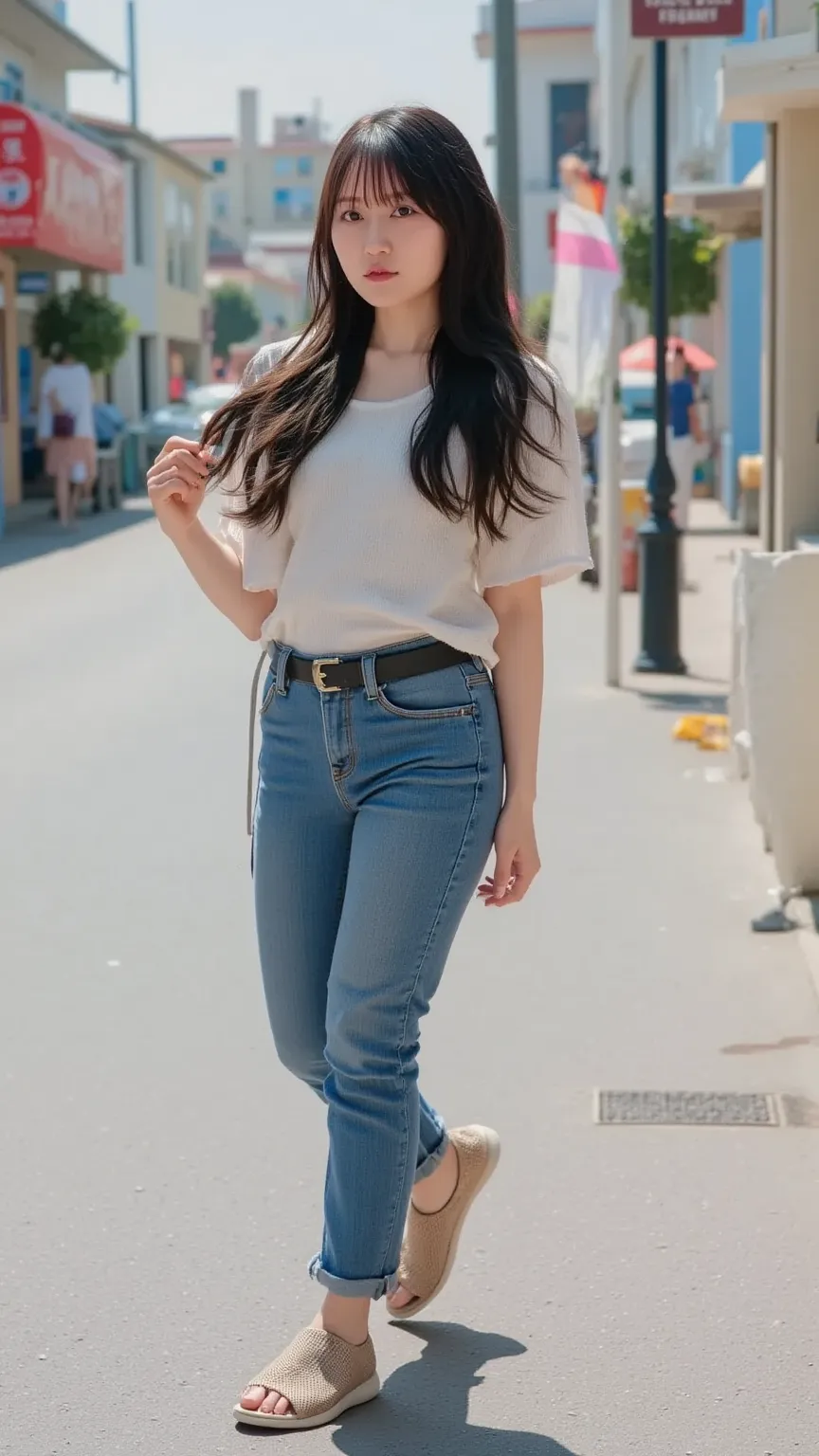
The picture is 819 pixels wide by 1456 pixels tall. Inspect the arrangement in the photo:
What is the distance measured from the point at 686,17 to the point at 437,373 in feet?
28.1

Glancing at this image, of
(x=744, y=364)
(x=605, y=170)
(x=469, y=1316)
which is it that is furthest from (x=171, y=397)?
(x=469, y=1316)

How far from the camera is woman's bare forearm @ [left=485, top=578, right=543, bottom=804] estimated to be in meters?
3.42

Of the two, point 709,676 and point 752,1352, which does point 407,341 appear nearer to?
point 752,1352

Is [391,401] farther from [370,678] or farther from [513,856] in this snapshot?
[513,856]

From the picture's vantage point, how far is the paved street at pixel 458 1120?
3.51 meters

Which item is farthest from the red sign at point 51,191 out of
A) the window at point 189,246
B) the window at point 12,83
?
the window at point 189,246

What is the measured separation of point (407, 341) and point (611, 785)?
5760 mm

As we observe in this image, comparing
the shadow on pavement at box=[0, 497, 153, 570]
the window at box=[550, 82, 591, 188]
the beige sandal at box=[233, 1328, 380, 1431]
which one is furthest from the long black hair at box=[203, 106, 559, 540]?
the window at box=[550, 82, 591, 188]

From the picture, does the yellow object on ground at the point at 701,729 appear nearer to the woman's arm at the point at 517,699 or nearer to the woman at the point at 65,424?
the woman's arm at the point at 517,699

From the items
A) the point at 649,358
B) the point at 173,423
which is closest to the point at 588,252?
the point at 649,358

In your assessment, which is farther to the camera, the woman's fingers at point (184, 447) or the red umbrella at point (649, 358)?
the red umbrella at point (649, 358)

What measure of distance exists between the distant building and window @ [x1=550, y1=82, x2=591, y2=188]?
6478cm

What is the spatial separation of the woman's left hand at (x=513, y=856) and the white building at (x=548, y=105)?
57.2m

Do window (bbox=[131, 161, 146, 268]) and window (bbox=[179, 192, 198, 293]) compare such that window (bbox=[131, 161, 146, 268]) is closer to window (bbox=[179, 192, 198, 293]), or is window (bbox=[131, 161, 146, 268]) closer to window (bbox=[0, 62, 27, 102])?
window (bbox=[179, 192, 198, 293])
